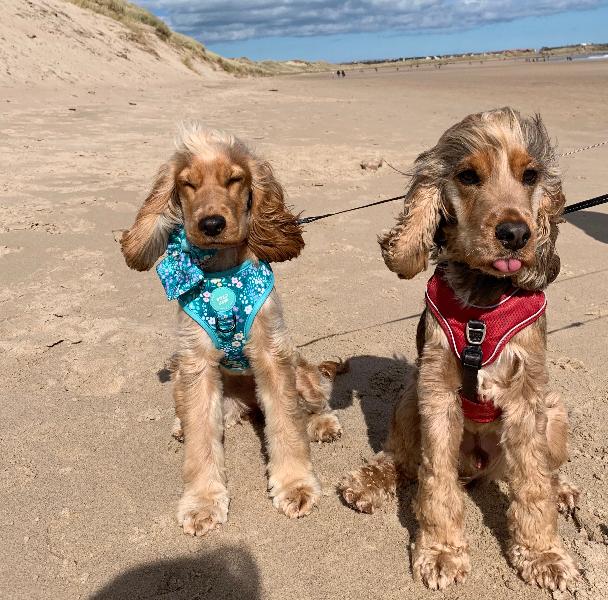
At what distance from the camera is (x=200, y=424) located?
351 centimetres

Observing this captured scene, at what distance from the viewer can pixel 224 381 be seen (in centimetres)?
406

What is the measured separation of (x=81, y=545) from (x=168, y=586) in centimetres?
60

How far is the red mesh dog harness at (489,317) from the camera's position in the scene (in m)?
2.74

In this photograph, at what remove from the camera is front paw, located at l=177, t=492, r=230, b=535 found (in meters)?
3.29

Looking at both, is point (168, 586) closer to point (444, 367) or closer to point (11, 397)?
point (444, 367)

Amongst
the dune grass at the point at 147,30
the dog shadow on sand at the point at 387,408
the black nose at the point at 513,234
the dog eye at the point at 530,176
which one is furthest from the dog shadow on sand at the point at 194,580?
the dune grass at the point at 147,30

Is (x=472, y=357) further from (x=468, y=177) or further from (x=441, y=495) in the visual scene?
(x=468, y=177)

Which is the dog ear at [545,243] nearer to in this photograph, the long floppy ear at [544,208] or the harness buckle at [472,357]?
the long floppy ear at [544,208]

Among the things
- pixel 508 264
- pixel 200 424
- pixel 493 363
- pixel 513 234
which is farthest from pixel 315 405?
pixel 513 234

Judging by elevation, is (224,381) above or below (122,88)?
above

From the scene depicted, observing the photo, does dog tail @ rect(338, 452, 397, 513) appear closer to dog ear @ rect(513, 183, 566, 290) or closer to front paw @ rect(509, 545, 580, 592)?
front paw @ rect(509, 545, 580, 592)

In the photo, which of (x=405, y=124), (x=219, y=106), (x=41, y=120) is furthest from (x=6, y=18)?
(x=405, y=124)

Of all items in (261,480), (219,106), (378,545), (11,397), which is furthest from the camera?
(219,106)

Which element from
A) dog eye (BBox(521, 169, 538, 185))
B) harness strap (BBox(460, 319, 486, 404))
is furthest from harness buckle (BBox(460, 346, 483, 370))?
dog eye (BBox(521, 169, 538, 185))
